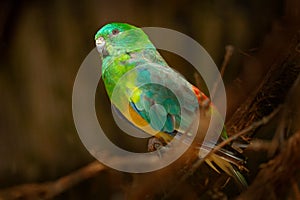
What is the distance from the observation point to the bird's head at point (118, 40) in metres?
0.88

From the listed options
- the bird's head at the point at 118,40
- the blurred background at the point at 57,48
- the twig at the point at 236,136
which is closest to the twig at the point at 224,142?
the twig at the point at 236,136

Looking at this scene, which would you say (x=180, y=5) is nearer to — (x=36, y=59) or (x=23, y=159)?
(x=36, y=59)

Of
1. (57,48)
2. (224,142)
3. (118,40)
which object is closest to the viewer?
(224,142)

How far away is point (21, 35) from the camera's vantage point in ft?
4.15

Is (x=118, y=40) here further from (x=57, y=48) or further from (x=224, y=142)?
(x=57, y=48)

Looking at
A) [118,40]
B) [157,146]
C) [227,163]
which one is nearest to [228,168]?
[227,163]

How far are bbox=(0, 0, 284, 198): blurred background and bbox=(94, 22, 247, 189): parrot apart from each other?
0.83ft

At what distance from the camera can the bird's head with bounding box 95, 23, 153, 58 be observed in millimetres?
883

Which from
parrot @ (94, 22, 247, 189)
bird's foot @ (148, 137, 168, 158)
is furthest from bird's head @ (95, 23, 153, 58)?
bird's foot @ (148, 137, 168, 158)

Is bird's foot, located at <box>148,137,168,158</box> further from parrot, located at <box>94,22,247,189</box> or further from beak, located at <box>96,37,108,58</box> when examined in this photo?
beak, located at <box>96,37,108,58</box>

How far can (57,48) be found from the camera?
1.23m

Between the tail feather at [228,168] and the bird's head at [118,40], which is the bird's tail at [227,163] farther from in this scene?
the bird's head at [118,40]

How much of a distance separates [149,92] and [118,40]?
0.10 meters

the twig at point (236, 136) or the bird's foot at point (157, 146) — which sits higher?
the twig at point (236, 136)
